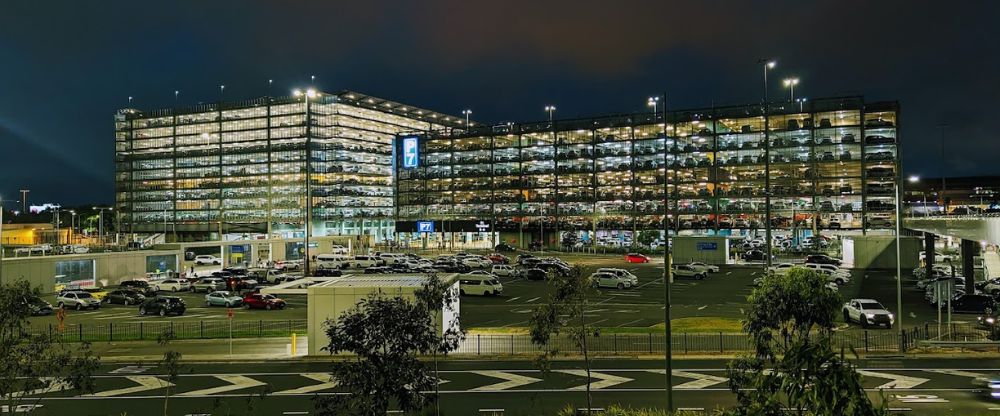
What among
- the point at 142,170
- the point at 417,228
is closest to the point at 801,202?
the point at 417,228

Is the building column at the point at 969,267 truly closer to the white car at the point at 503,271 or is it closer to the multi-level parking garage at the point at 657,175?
the white car at the point at 503,271

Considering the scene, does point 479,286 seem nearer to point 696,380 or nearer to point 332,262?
point 696,380

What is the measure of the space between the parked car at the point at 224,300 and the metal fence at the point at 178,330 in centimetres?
692

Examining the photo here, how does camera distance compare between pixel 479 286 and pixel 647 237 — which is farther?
pixel 647 237

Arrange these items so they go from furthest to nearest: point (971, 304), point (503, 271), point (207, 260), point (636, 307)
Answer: point (207, 260), point (503, 271), point (636, 307), point (971, 304)

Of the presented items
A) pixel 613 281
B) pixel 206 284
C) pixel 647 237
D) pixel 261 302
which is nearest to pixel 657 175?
pixel 647 237

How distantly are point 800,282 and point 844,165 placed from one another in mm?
96343

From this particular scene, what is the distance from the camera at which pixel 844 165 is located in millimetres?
95875

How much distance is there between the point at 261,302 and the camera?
42.2 metres

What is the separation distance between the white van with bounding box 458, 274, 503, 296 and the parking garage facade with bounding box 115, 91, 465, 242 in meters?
92.1

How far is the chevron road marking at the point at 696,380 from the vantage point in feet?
67.6

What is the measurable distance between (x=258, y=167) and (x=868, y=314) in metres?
132

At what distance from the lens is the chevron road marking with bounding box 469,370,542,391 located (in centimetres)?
2117

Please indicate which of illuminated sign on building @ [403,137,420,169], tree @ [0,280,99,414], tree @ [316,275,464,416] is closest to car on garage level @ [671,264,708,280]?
tree @ [316,275,464,416]
